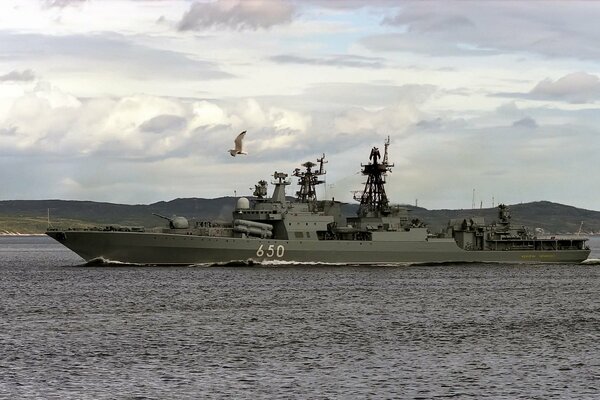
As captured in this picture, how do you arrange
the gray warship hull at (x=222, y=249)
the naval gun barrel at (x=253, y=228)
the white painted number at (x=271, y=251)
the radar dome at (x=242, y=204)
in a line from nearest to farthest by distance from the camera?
the gray warship hull at (x=222, y=249), the naval gun barrel at (x=253, y=228), the white painted number at (x=271, y=251), the radar dome at (x=242, y=204)

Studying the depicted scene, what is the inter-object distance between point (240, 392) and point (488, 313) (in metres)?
25.4

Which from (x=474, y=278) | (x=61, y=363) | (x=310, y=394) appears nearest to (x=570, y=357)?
(x=310, y=394)

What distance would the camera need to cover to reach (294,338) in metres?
41.0

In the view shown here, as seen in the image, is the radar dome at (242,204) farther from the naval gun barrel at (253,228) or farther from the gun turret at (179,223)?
the gun turret at (179,223)

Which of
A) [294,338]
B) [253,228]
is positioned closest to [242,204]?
[253,228]

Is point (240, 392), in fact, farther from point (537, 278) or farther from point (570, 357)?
point (537, 278)

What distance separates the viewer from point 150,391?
97.3 feet

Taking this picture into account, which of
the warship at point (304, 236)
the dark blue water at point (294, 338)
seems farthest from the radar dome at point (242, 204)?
the dark blue water at point (294, 338)

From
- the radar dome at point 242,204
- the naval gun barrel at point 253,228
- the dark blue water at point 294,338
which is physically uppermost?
the radar dome at point 242,204

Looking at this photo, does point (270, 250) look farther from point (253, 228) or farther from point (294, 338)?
point (294, 338)

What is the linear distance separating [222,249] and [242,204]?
15.9ft

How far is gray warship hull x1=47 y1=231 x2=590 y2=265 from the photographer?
7750 centimetres

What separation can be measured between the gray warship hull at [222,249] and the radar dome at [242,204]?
12.0ft

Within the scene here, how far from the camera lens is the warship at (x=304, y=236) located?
256 ft
